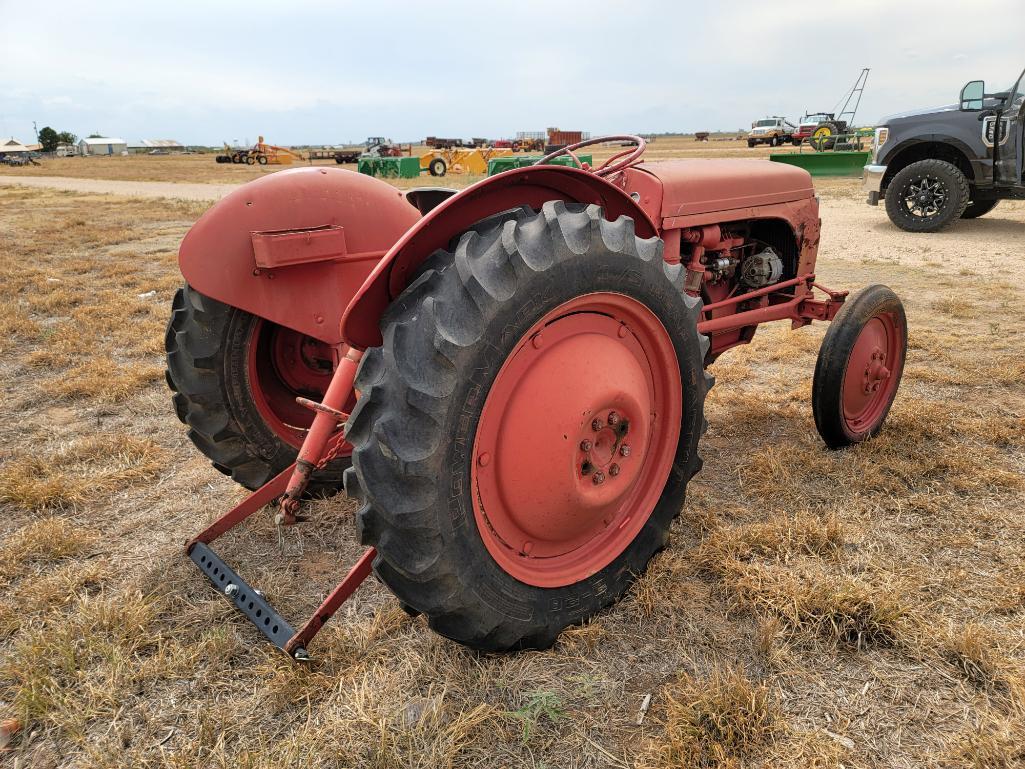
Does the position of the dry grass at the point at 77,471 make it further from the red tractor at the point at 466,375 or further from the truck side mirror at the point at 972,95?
the truck side mirror at the point at 972,95

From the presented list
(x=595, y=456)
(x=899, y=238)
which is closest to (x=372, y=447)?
(x=595, y=456)

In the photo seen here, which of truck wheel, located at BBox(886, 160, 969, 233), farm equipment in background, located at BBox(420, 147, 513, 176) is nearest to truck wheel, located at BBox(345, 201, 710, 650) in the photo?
truck wheel, located at BBox(886, 160, 969, 233)

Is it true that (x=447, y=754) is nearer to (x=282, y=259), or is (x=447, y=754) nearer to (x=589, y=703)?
(x=589, y=703)

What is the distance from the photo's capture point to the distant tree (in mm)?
74938

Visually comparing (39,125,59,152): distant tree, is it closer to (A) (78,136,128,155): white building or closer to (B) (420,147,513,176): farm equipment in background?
(A) (78,136,128,155): white building

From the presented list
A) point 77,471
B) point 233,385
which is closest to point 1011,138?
point 233,385

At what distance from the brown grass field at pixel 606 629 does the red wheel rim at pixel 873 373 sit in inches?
5.6

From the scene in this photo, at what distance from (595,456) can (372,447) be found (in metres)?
0.72

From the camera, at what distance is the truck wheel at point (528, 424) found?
1546 mm

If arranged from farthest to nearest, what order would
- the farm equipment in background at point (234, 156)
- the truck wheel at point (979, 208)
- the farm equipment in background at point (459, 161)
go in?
the farm equipment in background at point (234, 156)
the farm equipment in background at point (459, 161)
the truck wheel at point (979, 208)

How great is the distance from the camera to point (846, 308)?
9.96ft

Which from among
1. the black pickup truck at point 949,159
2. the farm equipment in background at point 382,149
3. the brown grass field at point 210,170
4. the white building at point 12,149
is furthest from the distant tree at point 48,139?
the black pickup truck at point 949,159

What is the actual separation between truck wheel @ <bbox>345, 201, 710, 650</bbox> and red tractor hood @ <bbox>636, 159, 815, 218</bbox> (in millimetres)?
933

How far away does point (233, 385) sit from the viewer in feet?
A: 8.01
